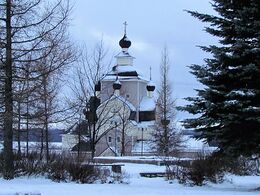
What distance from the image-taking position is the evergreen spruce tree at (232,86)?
54.1 feet

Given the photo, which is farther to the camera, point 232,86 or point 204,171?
point 204,171

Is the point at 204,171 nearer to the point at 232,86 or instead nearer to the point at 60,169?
the point at 232,86

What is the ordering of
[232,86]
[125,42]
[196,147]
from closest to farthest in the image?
[232,86] → [196,147] → [125,42]

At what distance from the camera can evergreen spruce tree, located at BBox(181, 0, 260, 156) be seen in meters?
16.5

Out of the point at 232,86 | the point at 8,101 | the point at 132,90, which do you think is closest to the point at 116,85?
the point at 132,90

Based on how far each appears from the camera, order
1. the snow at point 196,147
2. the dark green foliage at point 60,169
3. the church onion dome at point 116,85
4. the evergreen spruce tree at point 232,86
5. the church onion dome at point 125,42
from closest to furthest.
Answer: the evergreen spruce tree at point 232,86 < the dark green foliage at point 60,169 < the snow at point 196,147 < the church onion dome at point 116,85 < the church onion dome at point 125,42

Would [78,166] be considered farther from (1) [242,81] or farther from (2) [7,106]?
(1) [242,81]

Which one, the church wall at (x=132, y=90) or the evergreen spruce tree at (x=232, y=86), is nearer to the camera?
the evergreen spruce tree at (x=232, y=86)

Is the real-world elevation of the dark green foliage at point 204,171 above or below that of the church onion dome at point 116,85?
below

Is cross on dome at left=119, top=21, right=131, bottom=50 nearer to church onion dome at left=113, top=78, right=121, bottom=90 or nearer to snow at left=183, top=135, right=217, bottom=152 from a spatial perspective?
church onion dome at left=113, top=78, right=121, bottom=90

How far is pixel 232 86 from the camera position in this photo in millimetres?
17250

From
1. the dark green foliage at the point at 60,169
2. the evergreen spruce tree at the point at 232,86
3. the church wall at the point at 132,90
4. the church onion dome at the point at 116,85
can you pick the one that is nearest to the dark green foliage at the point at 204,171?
the evergreen spruce tree at the point at 232,86

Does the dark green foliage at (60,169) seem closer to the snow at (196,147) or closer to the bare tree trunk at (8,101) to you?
the bare tree trunk at (8,101)

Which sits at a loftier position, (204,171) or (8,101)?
(8,101)
